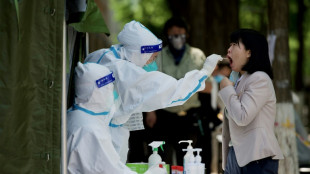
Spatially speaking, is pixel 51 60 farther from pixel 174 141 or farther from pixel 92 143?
pixel 174 141

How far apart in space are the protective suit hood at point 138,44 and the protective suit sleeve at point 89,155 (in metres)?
1.04

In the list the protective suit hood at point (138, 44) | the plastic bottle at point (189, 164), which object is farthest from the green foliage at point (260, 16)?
the plastic bottle at point (189, 164)

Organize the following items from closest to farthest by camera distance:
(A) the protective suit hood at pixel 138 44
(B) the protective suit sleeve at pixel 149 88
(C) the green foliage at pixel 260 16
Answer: (B) the protective suit sleeve at pixel 149 88, (A) the protective suit hood at pixel 138 44, (C) the green foliage at pixel 260 16

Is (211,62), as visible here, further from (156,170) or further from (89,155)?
(89,155)

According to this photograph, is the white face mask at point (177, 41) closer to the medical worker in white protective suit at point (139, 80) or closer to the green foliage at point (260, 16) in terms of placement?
the medical worker in white protective suit at point (139, 80)

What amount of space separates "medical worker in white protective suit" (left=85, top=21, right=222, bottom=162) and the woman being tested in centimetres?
30

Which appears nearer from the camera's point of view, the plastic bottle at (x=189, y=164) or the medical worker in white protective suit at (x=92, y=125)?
the medical worker in white protective suit at (x=92, y=125)

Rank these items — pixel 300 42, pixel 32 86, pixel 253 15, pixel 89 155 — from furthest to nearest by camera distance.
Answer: pixel 253 15, pixel 300 42, pixel 89 155, pixel 32 86

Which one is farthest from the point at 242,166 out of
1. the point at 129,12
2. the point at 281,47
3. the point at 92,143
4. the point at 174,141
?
the point at 129,12

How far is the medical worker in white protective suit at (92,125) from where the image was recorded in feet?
14.6

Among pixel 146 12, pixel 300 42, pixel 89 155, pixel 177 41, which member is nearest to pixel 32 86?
pixel 89 155

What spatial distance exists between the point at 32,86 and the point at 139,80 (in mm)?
1014

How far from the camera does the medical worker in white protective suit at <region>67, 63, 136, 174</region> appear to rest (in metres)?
4.46

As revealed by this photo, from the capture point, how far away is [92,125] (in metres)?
4.56
